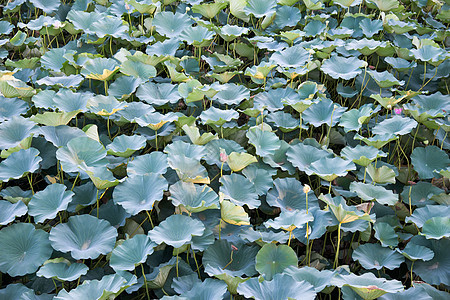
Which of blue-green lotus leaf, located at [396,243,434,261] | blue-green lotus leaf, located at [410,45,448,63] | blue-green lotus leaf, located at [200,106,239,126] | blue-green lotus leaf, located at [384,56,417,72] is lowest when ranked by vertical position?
blue-green lotus leaf, located at [396,243,434,261]

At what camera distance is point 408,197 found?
5.48 feet

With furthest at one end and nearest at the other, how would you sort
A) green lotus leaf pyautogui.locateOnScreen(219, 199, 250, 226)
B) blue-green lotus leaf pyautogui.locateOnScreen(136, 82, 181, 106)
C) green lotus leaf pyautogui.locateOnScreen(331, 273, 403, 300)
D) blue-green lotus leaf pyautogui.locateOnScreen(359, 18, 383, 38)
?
blue-green lotus leaf pyautogui.locateOnScreen(359, 18, 383, 38) < blue-green lotus leaf pyautogui.locateOnScreen(136, 82, 181, 106) < green lotus leaf pyautogui.locateOnScreen(219, 199, 250, 226) < green lotus leaf pyautogui.locateOnScreen(331, 273, 403, 300)

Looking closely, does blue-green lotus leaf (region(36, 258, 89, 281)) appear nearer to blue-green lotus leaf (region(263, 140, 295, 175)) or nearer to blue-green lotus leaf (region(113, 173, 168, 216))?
blue-green lotus leaf (region(113, 173, 168, 216))

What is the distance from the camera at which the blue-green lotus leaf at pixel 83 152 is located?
156cm

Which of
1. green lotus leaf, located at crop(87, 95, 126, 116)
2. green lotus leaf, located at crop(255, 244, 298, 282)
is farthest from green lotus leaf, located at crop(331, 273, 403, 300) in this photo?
green lotus leaf, located at crop(87, 95, 126, 116)

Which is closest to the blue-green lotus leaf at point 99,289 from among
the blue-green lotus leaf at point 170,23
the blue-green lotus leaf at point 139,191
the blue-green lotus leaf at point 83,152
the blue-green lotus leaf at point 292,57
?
the blue-green lotus leaf at point 139,191

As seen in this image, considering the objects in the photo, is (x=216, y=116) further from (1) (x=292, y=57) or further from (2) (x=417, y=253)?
(2) (x=417, y=253)

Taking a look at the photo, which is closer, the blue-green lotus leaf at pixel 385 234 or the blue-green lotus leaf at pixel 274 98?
the blue-green lotus leaf at pixel 385 234

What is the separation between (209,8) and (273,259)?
159 cm

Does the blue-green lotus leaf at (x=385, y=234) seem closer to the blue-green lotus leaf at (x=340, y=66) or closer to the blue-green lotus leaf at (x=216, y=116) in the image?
the blue-green lotus leaf at (x=216, y=116)

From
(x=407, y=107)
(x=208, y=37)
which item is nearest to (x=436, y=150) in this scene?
(x=407, y=107)

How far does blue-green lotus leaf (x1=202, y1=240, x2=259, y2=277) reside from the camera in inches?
53.8

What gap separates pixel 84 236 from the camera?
1.39m

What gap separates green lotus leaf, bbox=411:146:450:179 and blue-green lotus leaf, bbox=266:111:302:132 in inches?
17.9
